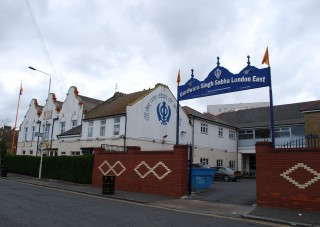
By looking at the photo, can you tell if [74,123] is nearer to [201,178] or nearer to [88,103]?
[88,103]

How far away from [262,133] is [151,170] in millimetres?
26409

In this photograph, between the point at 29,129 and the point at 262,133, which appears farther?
the point at 29,129

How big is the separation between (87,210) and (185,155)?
6.63 meters

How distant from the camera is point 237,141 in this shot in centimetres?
4162

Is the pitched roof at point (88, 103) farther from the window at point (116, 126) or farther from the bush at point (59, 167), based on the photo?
the bush at point (59, 167)

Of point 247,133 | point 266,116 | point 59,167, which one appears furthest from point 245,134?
point 59,167


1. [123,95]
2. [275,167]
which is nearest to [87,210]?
[275,167]

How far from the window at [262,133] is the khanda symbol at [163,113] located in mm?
13883

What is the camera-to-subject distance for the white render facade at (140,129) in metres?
28.3

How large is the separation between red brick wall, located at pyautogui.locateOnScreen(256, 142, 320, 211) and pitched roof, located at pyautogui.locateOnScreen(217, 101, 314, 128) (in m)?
26.0

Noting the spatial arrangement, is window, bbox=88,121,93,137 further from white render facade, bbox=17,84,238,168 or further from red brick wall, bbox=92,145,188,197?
red brick wall, bbox=92,145,188,197

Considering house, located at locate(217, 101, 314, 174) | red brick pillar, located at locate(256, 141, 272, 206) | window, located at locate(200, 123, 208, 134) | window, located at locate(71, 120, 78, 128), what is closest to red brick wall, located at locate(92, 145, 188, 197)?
red brick pillar, located at locate(256, 141, 272, 206)

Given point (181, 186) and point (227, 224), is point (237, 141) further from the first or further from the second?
point (227, 224)

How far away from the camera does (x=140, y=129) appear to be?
2869cm
